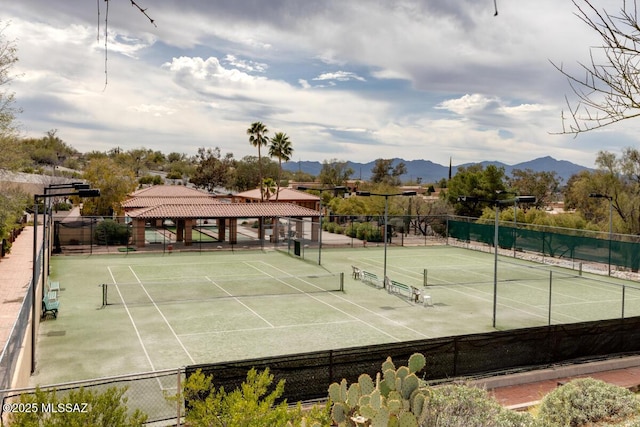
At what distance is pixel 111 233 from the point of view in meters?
48.3

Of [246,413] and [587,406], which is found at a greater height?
[246,413]

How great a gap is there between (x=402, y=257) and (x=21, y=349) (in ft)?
115

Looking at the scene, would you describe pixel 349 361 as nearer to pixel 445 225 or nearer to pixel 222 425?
pixel 222 425

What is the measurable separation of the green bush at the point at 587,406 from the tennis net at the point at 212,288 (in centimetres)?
1886

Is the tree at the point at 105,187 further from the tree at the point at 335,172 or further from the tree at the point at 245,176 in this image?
the tree at the point at 335,172

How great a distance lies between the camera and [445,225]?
198ft

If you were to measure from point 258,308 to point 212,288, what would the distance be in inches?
217

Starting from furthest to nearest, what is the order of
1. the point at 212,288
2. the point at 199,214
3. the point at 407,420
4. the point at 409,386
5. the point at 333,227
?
the point at 333,227 → the point at 199,214 → the point at 212,288 → the point at 409,386 → the point at 407,420

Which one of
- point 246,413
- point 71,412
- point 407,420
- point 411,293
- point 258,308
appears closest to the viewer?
point 71,412

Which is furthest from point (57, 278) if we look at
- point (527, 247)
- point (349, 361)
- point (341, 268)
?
point (527, 247)

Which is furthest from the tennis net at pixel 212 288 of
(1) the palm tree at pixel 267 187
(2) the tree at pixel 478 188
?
(2) the tree at pixel 478 188

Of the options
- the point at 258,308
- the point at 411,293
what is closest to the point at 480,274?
the point at 411,293

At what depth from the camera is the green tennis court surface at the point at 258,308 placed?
20375 millimetres

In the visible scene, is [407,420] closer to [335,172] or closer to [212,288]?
[212,288]
